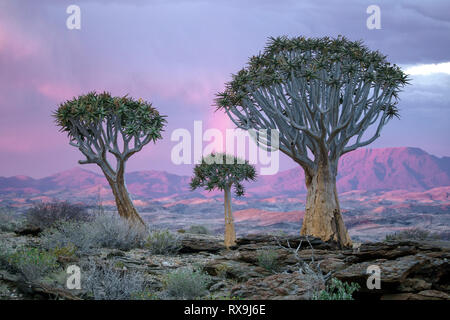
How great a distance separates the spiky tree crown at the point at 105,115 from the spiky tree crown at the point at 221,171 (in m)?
2.44

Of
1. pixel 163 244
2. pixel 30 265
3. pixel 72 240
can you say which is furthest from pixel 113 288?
pixel 163 244

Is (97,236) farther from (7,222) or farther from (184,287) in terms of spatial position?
(7,222)

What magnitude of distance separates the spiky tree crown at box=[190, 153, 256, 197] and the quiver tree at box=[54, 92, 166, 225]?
8.07 feet

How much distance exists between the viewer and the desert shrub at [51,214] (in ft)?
61.5

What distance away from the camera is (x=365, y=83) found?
1691 centimetres

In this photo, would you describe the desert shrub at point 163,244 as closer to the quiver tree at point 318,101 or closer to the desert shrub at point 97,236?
the desert shrub at point 97,236

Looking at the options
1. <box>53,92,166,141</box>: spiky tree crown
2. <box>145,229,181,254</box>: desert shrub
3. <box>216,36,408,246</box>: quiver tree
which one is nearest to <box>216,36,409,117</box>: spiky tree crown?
<box>216,36,408,246</box>: quiver tree

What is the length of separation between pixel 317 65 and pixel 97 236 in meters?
10.2

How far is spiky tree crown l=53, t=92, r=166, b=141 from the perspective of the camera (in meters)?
17.4

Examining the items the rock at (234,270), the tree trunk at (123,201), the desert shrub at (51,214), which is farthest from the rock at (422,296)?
the desert shrub at (51,214)

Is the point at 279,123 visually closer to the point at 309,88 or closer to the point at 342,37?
the point at 309,88

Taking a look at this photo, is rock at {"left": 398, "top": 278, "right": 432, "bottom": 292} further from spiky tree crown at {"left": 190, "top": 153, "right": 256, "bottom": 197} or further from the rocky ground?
spiky tree crown at {"left": 190, "top": 153, "right": 256, "bottom": 197}
